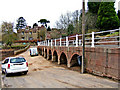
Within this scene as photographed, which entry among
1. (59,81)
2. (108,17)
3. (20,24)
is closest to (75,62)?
(59,81)

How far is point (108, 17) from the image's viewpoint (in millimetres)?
23875

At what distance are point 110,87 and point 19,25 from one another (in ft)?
292

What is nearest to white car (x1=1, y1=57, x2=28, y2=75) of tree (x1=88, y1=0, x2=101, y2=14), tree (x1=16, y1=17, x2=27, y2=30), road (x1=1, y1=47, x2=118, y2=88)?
road (x1=1, y1=47, x2=118, y2=88)

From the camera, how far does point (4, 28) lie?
51.5 meters

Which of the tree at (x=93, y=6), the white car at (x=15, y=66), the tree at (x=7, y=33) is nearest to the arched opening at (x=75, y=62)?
the white car at (x=15, y=66)

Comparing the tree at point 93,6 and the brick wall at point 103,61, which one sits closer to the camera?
the brick wall at point 103,61

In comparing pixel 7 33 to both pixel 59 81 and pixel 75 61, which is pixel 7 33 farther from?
pixel 59 81

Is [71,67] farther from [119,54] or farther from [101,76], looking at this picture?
[119,54]

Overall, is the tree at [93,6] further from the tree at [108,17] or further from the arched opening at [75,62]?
the arched opening at [75,62]

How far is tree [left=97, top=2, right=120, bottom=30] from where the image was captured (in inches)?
922

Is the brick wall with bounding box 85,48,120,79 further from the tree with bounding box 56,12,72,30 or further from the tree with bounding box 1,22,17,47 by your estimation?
the tree with bounding box 1,22,17,47

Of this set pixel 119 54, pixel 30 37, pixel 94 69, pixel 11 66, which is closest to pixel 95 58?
pixel 94 69

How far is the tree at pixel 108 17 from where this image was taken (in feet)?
76.8

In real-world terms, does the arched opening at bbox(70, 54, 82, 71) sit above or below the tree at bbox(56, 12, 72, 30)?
below
